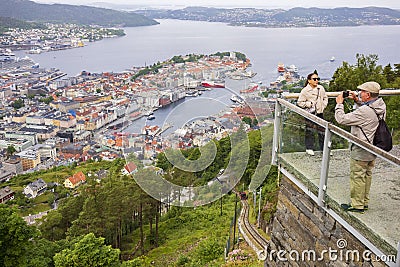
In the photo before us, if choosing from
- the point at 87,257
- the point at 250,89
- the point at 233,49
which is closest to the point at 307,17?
the point at 233,49

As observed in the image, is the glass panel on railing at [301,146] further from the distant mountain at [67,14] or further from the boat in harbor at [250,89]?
the distant mountain at [67,14]

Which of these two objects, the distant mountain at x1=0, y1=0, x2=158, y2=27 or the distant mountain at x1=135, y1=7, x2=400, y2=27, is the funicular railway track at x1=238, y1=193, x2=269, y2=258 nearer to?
the distant mountain at x1=135, y1=7, x2=400, y2=27

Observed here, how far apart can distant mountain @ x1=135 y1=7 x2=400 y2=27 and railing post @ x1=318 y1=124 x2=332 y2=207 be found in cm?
7986

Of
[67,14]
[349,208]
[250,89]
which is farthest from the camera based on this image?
[67,14]

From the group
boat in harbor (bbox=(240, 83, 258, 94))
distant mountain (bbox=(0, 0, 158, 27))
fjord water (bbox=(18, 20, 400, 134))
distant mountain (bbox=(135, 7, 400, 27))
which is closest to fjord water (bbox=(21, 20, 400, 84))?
fjord water (bbox=(18, 20, 400, 134))

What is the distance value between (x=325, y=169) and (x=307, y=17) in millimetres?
98735

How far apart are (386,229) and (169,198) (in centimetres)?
566

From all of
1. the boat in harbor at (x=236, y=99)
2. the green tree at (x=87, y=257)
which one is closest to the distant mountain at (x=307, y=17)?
the green tree at (x=87, y=257)

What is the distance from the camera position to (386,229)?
6.02 feet

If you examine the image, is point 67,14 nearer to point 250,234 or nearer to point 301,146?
point 250,234

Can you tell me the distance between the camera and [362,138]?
6.96 ft

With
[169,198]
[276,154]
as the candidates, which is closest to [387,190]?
[276,154]

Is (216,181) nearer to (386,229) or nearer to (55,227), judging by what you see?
(386,229)

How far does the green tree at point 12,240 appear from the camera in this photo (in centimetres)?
775
